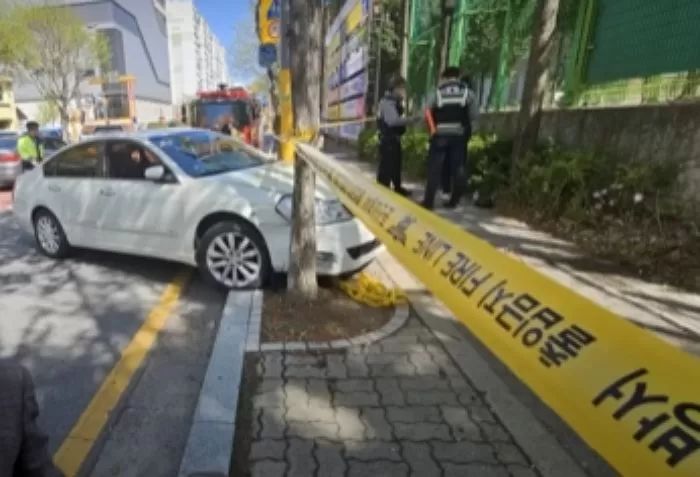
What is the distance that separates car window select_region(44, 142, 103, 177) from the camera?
5180 mm

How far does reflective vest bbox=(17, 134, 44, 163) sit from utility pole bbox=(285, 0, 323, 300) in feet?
29.0

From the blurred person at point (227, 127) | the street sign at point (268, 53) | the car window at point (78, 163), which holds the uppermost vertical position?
the street sign at point (268, 53)

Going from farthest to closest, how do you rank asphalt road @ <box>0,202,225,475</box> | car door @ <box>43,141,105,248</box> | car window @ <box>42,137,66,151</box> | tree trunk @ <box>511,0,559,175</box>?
car window @ <box>42,137,66,151</box>, tree trunk @ <box>511,0,559,175</box>, car door @ <box>43,141,105,248</box>, asphalt road @ <box>0,202,225,475</box>

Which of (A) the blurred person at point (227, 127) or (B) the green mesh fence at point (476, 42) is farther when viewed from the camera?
(A) the blurred person at point (227, 127)

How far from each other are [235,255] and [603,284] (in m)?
3.26

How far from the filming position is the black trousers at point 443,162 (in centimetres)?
662

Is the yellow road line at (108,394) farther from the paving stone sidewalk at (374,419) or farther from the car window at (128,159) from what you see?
the car window at (128,159)

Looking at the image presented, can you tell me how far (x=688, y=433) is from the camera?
0.83 meters

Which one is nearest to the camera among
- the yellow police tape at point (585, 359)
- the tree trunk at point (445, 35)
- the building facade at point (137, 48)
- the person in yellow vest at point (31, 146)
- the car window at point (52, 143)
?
the yellow police tape at point (585, 359)

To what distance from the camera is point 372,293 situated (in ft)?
13.3

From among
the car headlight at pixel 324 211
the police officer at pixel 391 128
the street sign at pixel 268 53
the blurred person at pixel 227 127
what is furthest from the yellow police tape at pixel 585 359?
the blurred person at pixel 227 127

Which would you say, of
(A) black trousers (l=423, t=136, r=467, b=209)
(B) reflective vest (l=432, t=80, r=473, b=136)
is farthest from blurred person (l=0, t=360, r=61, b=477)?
(B) reflective vest (l=432, t=80, r=473, b=136)

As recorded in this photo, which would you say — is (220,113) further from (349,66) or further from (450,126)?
(450,126)

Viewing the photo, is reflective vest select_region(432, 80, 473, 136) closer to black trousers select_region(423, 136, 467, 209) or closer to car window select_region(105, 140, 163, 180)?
black trousers select_region(423, 136, 467, 209)
